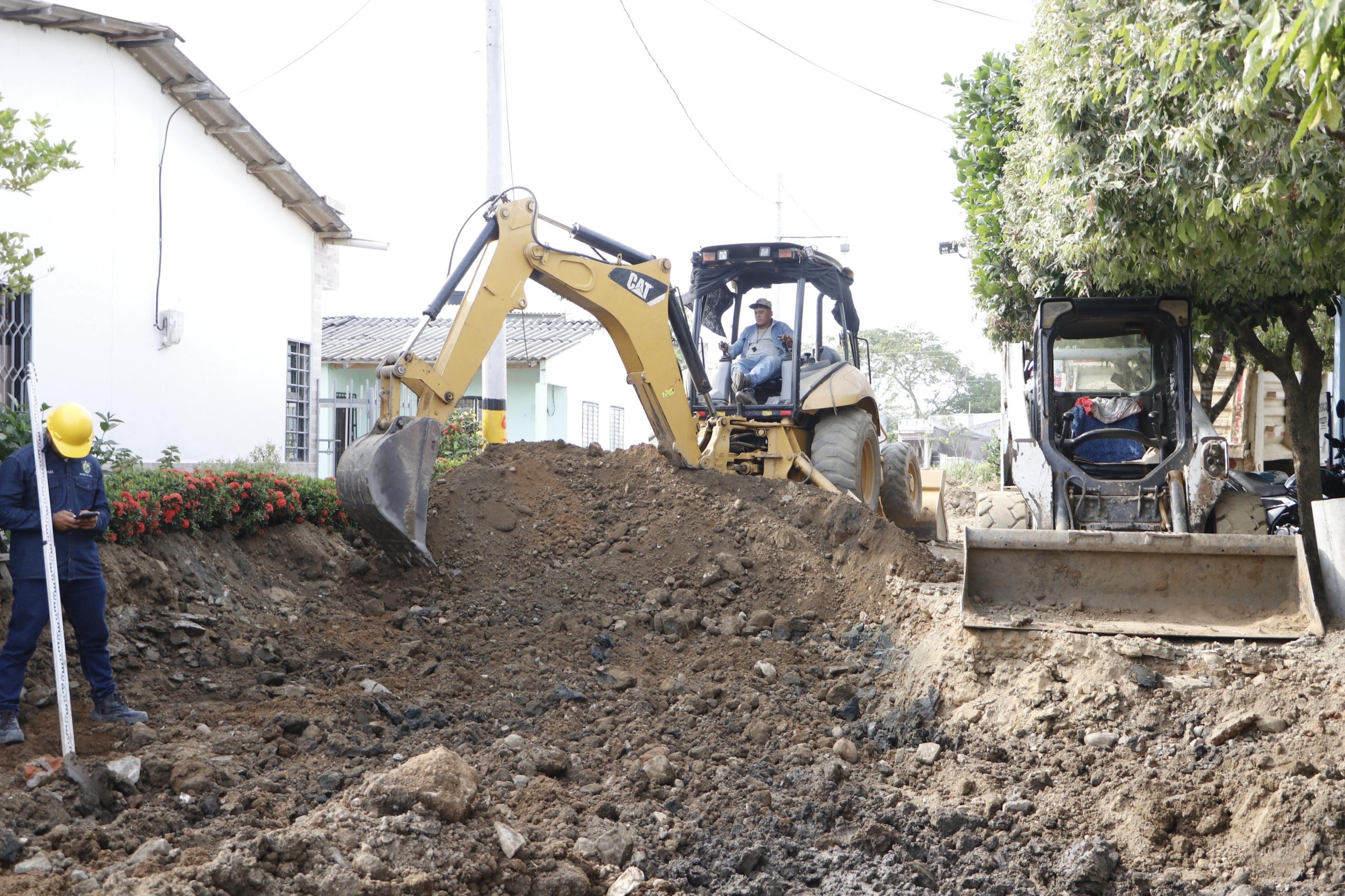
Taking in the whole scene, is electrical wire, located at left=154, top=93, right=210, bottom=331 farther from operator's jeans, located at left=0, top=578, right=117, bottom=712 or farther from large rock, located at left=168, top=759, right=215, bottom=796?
large rock, located at left=168, top=759, right=215, bottom=796

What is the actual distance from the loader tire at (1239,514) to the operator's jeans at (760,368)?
3823 mm

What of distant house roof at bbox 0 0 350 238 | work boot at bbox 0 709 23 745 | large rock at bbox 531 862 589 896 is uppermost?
distant house roof at bbox 0 0 350 238

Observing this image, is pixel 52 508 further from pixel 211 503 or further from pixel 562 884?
pixel 562 884

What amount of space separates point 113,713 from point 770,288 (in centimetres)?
717

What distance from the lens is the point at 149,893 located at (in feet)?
10.9

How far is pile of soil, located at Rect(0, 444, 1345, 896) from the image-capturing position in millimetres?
3992

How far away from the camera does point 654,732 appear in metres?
5.36

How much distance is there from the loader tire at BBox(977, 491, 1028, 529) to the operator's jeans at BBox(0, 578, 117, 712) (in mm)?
6767

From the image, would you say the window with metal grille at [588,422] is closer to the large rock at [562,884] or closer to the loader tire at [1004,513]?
the loader tire at [1004,513]

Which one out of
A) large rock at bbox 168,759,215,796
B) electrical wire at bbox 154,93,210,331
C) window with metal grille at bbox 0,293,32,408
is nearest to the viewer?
large rock at bbox 168,759,215,796

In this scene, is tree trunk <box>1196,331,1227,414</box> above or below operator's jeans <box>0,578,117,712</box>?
above

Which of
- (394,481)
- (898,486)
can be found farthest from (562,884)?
(898,486)

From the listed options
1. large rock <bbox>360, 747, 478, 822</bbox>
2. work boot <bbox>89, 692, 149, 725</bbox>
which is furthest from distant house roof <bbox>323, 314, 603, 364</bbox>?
large rock <bbox>360, 747, 478, 822</bbox>

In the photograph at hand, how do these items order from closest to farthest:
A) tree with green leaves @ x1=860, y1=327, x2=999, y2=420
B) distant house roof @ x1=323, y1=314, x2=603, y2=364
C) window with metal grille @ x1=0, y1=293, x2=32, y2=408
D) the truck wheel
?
window with metal grille @ x1=0, y1=293, x2=32, y2=408, the truck wheel, distant house roof @ x1=323, y1=314, x2=603, y2=364, tree with green leaves @ x1=860, y1=327, x2=999, y2=420
